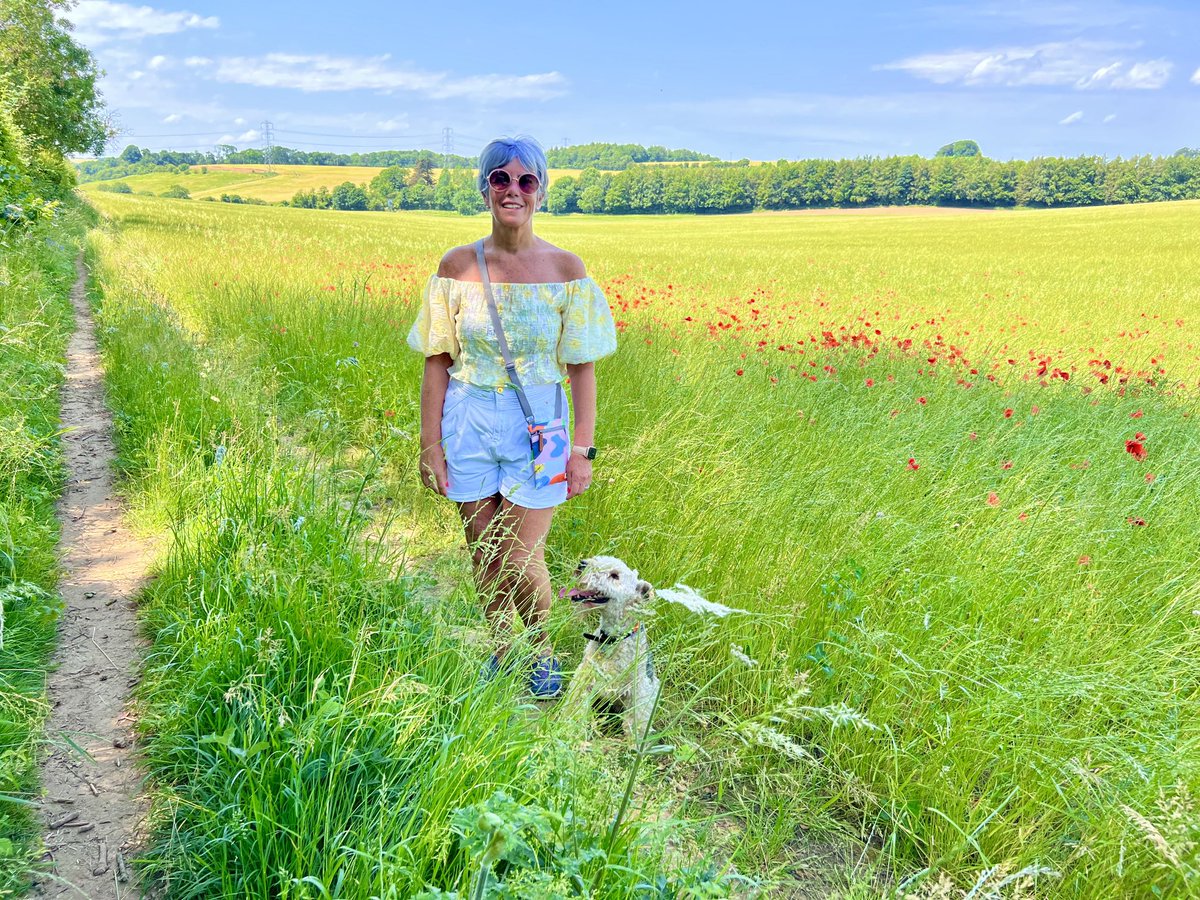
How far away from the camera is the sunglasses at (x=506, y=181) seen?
2434 mm

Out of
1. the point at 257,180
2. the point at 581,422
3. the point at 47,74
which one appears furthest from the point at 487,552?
the point at 257,180

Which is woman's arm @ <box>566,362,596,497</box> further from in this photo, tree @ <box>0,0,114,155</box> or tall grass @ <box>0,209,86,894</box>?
tree @ <box>0,0,114,155</box>

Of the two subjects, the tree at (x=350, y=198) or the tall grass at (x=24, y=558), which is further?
the tree at (x=350, y=198)

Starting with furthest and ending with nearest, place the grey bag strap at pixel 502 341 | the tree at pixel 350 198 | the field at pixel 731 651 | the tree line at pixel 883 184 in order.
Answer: the tree at pixel 350 198 < the tree line at pixel 883 184 < the grey bag strap at pixel 502 341 < the field at pixel 731 651

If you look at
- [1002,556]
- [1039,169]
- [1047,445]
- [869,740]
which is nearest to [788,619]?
[869,740]

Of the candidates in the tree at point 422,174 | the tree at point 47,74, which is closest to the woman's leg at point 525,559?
the tree at point 47,74

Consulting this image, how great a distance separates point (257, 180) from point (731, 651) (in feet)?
418

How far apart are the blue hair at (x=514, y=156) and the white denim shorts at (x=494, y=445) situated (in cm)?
74

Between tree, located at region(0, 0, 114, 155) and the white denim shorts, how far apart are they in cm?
3402

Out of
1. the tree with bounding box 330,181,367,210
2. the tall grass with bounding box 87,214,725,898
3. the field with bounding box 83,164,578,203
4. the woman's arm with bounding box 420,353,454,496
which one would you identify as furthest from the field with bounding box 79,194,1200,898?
the tree with bounding box 330,181,367,210

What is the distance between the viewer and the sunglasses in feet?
7.98

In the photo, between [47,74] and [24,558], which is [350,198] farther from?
[24,558]

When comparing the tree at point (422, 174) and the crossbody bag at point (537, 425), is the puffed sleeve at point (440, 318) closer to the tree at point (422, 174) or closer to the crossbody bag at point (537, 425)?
the crossbody bag at point (537, 425)

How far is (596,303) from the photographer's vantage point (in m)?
2.67
